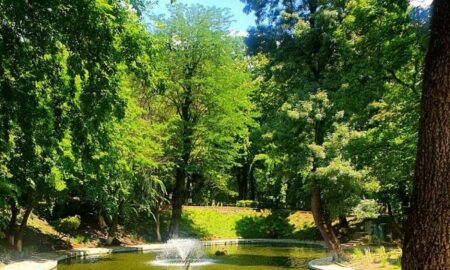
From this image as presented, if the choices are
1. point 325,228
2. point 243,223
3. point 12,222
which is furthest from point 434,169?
point 243,223

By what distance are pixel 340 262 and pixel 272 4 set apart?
36.4 ft

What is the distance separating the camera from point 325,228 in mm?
19781

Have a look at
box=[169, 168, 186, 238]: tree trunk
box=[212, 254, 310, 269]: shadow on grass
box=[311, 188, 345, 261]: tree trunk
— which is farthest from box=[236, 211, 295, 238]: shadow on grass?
box=[311, 188, 345, 261]: tree trunk

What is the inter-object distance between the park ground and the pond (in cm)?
241

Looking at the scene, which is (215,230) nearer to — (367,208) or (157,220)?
(157,220)

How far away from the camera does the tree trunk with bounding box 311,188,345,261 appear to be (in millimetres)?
19234

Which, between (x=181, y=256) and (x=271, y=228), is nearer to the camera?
(x=181, y=256)

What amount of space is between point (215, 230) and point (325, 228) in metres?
15.3

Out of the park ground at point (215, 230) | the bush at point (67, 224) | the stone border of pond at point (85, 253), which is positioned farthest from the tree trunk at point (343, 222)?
the bush at point (67, 224)

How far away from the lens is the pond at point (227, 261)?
18.6m

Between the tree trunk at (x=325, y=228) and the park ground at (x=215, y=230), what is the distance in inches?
137

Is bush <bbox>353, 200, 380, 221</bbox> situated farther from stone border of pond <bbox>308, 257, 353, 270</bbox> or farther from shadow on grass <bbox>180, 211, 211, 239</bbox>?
shadow on grass <bbox>180, 211, 211, 239</bbox>

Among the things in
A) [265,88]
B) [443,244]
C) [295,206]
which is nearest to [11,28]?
[443,244]

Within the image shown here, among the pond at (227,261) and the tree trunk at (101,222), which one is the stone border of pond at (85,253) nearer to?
the pond at (227,261)
